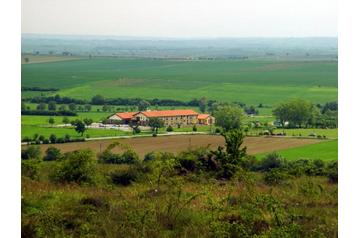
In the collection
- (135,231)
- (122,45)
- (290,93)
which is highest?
(122,45)

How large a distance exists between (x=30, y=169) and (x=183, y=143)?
163 cm

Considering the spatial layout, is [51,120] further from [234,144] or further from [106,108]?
[234,144]

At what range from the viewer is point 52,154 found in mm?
5930

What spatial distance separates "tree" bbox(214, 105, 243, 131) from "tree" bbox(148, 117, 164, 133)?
0.58 meters

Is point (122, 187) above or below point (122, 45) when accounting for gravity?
below

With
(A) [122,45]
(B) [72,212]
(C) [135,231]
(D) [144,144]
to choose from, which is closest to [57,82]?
(A) [122,45]

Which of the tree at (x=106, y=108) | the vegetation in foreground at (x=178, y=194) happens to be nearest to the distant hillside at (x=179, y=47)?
the tree at (x=106, y=108)

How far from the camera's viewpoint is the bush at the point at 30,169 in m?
5.75

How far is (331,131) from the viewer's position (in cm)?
518

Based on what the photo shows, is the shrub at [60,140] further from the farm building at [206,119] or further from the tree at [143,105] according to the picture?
the farm building at [206,119]

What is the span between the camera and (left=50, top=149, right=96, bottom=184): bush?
580cm

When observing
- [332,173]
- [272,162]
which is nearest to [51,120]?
[272,162]
